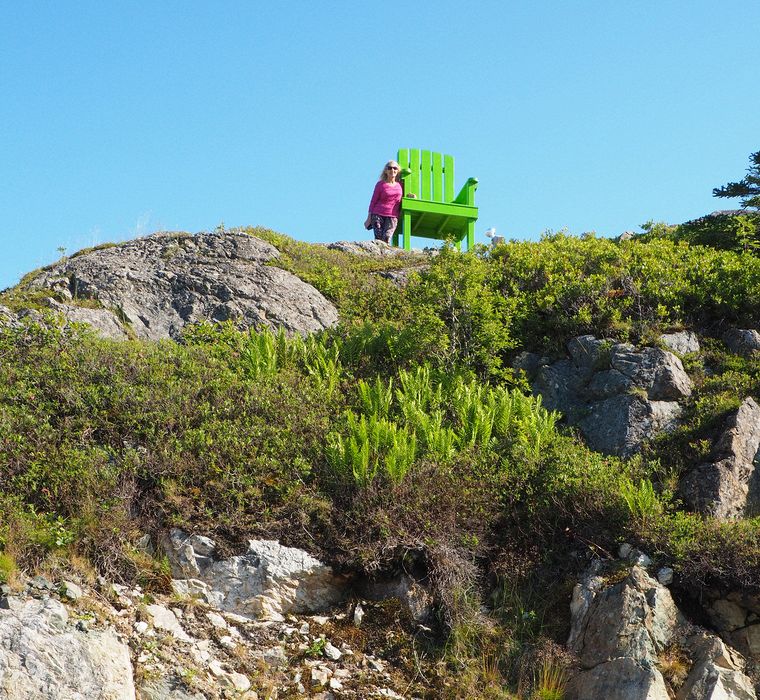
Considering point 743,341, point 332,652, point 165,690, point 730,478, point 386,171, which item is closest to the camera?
point 165,690

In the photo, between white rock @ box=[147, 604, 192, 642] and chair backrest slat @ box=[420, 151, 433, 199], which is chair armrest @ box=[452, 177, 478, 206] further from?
white rock @ box=[147, 604, 192, 642]

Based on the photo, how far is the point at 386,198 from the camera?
57.9 feet

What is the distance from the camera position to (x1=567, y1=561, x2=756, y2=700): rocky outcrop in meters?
6.18

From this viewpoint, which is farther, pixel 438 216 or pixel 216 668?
pixel 438 216

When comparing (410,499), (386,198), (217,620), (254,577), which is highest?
(386,198)

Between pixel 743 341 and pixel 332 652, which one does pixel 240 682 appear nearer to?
pixel 332 652

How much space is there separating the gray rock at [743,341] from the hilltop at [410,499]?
0.03 metres

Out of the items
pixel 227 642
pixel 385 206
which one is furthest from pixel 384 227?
pixel 227 642

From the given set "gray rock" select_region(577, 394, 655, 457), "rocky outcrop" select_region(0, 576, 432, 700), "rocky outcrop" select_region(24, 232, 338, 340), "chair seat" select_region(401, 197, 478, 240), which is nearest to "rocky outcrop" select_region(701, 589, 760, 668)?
"gray rock" select_region(577, 394, 655, 457)

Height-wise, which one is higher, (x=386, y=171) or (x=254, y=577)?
(x=386, y=171)

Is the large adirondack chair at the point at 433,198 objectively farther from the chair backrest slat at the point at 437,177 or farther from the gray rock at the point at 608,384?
the gray rock at the point at 608,384

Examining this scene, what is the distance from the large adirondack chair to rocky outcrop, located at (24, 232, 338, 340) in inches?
195

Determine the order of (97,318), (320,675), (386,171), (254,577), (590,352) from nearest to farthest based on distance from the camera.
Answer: (320,675)
(254,577)
(590,352)
(97,318)
(386,171)

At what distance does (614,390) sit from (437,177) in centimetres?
999
